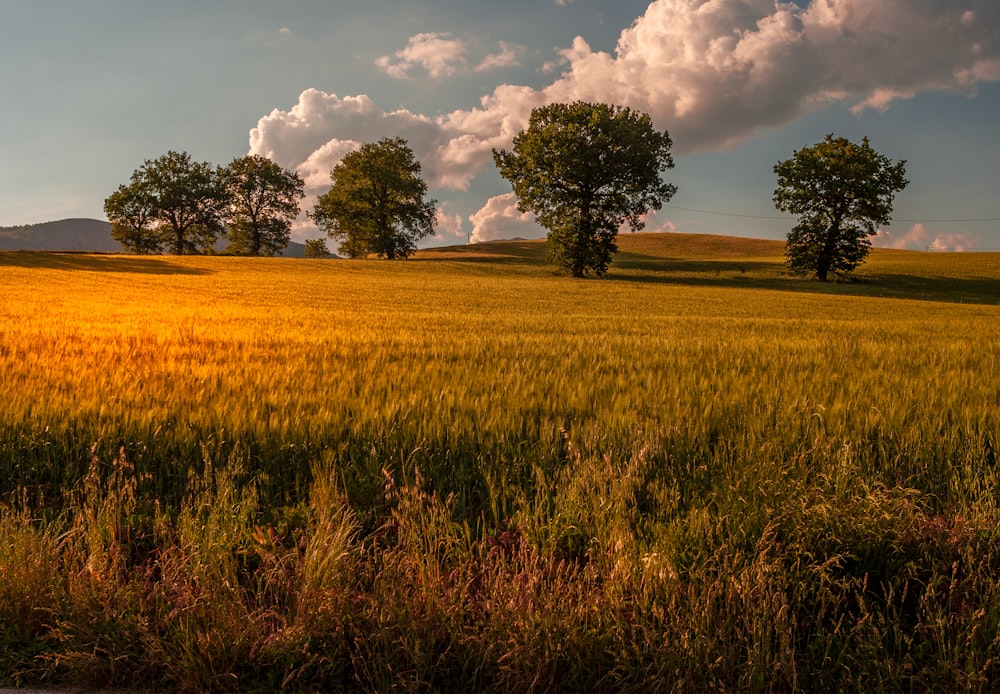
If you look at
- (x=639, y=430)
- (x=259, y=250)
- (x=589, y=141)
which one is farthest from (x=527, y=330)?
(x=259, y=250)

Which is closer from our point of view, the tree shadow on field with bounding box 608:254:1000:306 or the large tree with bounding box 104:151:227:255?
the tree shadow on field with bounding box 608:254:1000:306

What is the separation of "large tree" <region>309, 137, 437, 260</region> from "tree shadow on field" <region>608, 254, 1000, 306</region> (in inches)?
1301

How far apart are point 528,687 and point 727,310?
26027mm

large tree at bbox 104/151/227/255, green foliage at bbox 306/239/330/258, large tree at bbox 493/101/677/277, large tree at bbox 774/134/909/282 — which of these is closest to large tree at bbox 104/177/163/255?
large tree at bbox 104/151/227/255

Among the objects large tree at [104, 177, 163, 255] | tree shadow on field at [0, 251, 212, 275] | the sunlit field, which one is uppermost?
large tree at [104, 177, 163, 255]

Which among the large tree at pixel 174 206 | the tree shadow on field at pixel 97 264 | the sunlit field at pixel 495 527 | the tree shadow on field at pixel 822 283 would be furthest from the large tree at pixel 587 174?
the large tree at pixel 174 206

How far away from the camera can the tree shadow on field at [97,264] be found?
150 ft

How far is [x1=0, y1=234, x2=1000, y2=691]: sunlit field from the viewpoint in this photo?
2.34 m

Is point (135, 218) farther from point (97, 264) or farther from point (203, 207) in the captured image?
point (97, 264)

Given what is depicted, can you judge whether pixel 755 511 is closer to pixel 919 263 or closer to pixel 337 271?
pixel 337 271

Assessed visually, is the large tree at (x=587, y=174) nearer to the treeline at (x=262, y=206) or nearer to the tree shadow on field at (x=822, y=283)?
the tree shadow on field at (x=822, y=283)

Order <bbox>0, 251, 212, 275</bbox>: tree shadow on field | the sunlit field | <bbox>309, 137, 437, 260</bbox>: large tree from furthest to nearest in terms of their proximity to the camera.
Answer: <bbox>309, 137, 437, 260</bbox>: large tree
<bbox>0, 251, 212, 275</bbox>: tree shadow on field
the sunlit field

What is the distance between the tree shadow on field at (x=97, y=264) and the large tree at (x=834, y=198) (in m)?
54.0

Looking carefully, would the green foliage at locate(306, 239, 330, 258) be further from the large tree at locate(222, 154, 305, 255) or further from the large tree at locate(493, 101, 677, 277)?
the large tree at locate(493, 101, 677, 277)
